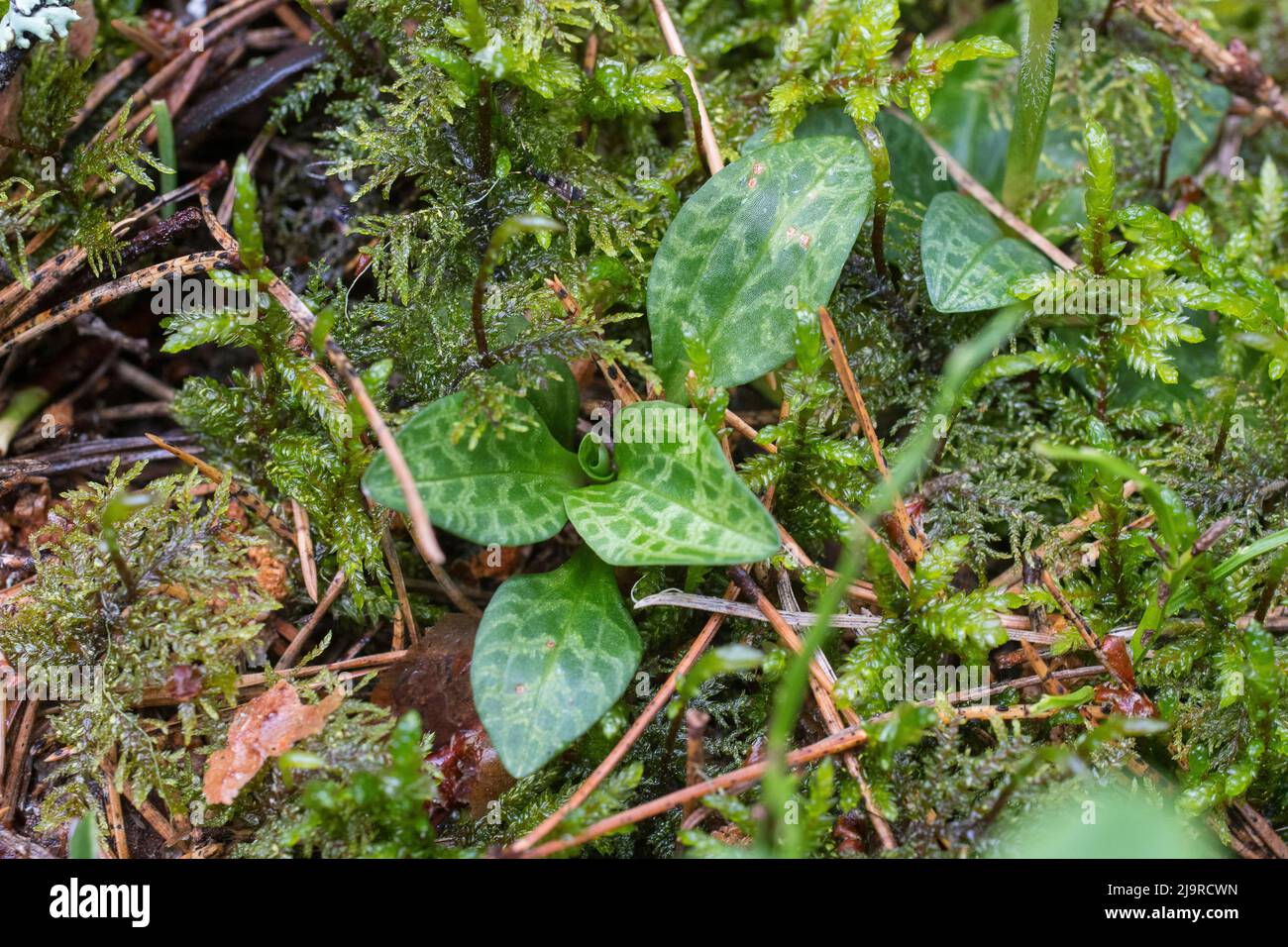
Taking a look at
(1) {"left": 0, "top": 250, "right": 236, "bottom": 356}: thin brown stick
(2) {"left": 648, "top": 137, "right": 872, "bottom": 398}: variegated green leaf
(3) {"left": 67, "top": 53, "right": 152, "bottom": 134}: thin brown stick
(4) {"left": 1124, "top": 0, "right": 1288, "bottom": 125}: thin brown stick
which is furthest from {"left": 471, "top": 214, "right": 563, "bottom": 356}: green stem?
(4) {"left": 1124, "top": 0, "right": 1288, "bottom": 125}: thin brown stick

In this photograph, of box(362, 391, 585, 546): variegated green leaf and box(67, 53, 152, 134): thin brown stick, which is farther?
box(67, 53, 152, 134): thin brown stick

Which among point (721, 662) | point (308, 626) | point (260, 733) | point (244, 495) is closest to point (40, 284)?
point (244, 495)

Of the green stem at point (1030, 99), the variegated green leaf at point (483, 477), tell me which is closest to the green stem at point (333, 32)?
the variegated green leaf at point (483, 477)

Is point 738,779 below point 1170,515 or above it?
below

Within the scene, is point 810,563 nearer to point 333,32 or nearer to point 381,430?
point 381,430

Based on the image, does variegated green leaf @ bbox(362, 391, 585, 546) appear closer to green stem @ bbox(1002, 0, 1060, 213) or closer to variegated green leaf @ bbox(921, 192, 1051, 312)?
variegated green leaf @ bbox(921, 192, 1051, 312)

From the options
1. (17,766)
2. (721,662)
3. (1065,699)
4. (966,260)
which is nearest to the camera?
(721,662)
